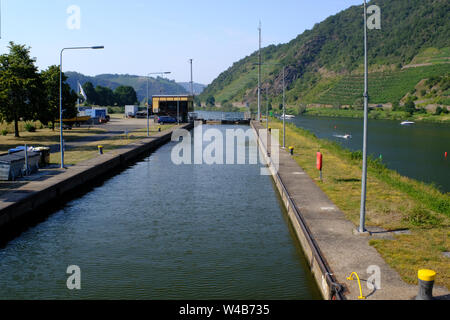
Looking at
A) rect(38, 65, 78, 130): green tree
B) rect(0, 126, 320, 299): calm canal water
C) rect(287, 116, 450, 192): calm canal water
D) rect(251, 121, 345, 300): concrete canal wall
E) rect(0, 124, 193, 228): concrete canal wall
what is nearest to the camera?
rect(251, 121, 345, 300): concrete canal wall

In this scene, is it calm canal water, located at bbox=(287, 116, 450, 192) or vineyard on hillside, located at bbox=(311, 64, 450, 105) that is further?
vineyard on hillside, located at bbox=(311, 64, 450, 105)

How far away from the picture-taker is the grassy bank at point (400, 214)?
1337 centimetres

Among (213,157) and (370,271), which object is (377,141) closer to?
(213,157)

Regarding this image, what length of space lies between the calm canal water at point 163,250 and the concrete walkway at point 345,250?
3.58 ft

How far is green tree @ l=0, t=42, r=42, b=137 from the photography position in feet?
149

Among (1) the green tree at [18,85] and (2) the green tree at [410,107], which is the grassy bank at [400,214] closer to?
(1) the green tree at [18,85]

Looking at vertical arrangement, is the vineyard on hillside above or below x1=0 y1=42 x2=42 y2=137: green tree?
above

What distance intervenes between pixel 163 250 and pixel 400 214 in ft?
31.3

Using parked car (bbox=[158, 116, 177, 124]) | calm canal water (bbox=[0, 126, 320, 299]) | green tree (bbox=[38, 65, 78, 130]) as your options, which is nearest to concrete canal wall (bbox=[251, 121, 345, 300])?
calm canal water (bbox=[0, 126, 320, 299])

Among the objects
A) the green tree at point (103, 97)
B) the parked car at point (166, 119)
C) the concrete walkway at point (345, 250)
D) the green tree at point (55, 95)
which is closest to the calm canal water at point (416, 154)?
the concrete walkway at point (345, 250)

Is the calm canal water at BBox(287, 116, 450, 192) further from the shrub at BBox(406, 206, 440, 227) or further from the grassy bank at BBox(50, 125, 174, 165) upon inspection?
the grassy bank at BBox(50, 125, 174, 165)

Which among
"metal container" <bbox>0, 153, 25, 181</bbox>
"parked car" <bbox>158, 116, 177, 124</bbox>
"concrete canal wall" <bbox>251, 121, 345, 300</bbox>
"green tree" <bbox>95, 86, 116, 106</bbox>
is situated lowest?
"concrete canal wall" <bbox>251, 121, 345, 300</bbox>

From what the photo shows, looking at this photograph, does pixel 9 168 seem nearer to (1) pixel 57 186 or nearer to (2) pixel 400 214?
(1) pixel 57 186

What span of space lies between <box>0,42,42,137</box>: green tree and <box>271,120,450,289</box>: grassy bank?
29754 millimetres
